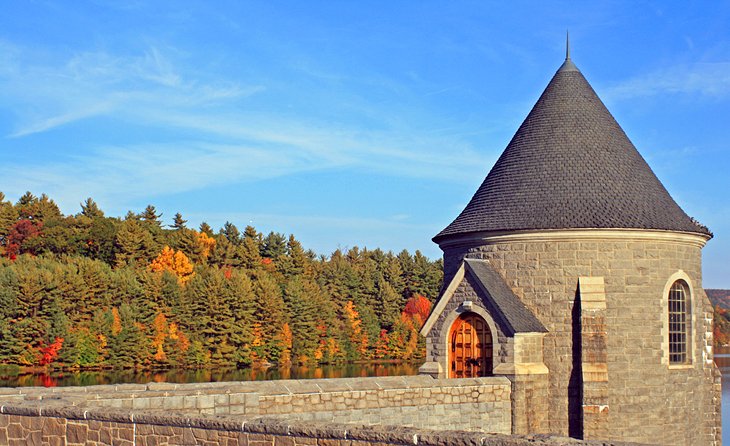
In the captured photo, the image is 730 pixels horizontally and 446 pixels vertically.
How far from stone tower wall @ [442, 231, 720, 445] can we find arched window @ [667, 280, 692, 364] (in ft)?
1.08

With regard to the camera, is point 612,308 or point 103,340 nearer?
point 612,308

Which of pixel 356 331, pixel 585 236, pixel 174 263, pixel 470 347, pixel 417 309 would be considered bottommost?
pixel 356 331

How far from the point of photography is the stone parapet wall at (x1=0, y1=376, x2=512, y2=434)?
11.9 metres

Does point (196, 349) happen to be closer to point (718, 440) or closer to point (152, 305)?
point (152, 305)

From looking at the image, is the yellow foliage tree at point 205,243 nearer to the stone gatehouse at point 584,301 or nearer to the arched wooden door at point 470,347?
the stone gatehouse at point 584,301

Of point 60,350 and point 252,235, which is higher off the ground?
point 252,235

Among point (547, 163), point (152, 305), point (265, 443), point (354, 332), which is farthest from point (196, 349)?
point (265, 443)

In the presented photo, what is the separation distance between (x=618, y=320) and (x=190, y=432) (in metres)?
11.0

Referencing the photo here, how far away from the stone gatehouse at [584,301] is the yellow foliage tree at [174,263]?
53.6 m

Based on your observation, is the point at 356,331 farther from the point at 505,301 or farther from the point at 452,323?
the point at 505,301

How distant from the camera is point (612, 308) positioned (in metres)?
17.9

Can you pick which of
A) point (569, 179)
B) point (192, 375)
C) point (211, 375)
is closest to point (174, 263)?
point (192, 375)

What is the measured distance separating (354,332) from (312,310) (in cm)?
611

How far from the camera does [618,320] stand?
17.9 meters
